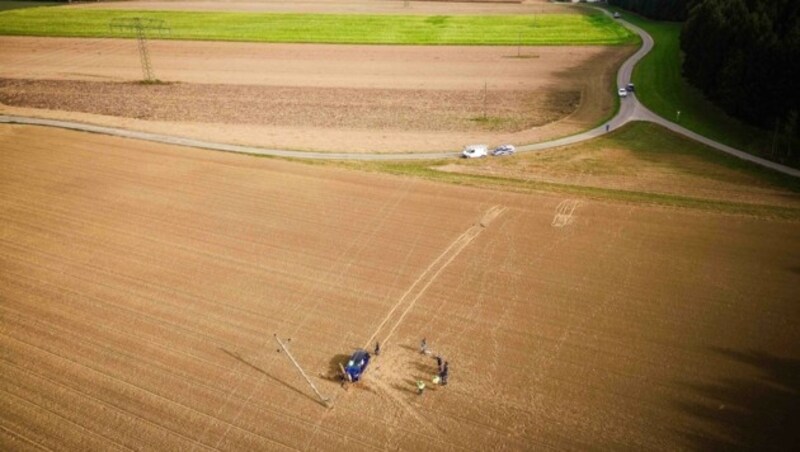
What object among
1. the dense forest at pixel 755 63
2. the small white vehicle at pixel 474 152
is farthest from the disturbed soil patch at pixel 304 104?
the dense forest at pixel 755 63

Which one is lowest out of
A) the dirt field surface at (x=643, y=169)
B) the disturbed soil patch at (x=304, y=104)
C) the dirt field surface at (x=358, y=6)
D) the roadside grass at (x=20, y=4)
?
the dirt field surface at (x=643, y=169)

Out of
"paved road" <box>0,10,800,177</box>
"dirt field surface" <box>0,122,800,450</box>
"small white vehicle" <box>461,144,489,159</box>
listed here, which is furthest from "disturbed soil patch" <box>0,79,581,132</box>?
"dirt field surface" <box>0,122,800,450</box>

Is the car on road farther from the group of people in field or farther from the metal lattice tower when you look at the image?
the metal lattice tower

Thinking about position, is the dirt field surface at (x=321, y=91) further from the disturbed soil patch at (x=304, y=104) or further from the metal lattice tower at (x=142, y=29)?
the metal lattice tower at (x=142, y=29)

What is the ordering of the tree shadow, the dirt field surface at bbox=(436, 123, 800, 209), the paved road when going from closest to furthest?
1. the tree shadow
2. the dirt field surface at bbox=(436, 123, 800, 209)
3. the paved road

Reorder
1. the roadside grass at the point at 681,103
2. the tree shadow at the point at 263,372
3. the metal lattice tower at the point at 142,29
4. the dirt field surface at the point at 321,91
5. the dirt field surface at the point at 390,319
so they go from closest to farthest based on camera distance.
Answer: the dirt field surface at the point at 390,319, the tree shadow at the point at 263,372, the roadside grass at the point at 681,103, the dirt field surface at the point at 321,91, the metal lattice tower at the point at 142,29

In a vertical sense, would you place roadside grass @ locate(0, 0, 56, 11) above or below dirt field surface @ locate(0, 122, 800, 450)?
above

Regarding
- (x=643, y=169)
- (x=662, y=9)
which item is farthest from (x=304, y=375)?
(x=662, y=9)

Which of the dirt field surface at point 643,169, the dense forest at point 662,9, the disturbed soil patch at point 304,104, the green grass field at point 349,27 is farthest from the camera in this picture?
the dense forest at point 662,9
